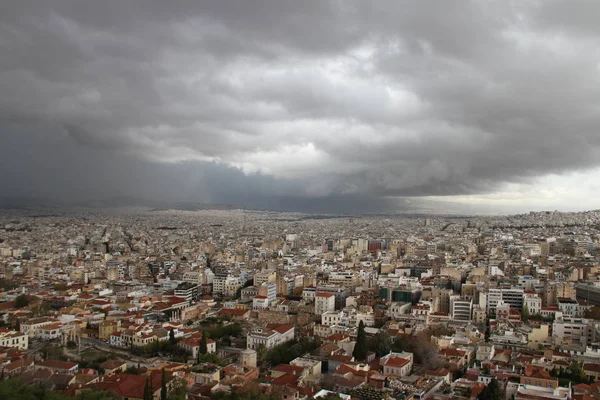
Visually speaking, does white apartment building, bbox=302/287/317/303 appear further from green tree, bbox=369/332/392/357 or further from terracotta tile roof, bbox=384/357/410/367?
terracotta tile roof, bbox=384/357/410/367

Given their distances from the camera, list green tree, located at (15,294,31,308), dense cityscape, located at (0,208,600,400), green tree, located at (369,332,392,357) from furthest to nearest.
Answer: green tree, located at (15,294,31,308), green tree, located at (369,332,392,357), dense cityscape, located at (0,208,600,400)

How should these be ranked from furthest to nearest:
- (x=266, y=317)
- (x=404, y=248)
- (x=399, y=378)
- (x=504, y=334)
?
(x=404, y=248) < (x=266, y=317) < (x=504, y=334) < (x=399, y=378)

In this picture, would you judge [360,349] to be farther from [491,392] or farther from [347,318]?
[491,392]

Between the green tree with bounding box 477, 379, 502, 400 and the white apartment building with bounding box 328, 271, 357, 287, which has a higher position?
the white apartment building with bounding box 328, 271, 357, 287

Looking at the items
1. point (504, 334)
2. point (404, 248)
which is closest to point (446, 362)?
point (504, 334)

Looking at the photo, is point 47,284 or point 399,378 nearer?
point 399,378

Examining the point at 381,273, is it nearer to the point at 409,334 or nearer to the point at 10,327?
the point at 409,334

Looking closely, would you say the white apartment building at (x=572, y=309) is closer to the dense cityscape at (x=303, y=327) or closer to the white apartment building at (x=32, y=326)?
the dense cityscape at (x=303, y=327)

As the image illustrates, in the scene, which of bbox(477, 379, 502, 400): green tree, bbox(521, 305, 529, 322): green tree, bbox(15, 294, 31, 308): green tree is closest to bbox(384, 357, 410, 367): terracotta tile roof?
bbox(477, 379, 502, 400): green tree

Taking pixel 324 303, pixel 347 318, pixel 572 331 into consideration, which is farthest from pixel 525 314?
pixel 324 303
